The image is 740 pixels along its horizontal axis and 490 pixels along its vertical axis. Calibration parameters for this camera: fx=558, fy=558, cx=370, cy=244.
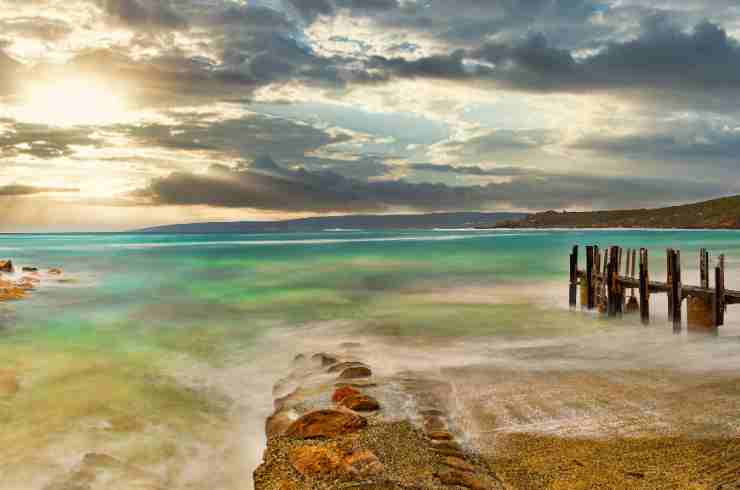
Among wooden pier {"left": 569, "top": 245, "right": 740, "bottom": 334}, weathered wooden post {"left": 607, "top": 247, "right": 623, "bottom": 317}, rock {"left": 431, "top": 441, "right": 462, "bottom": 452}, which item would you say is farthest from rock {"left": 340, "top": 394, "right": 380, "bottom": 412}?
weathered wooden post {"left": 607, "top": 247, "right": 623, "bottom": 317}

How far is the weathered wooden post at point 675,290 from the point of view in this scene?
18406 mm

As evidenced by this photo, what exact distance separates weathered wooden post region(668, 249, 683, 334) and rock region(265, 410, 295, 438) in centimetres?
1386

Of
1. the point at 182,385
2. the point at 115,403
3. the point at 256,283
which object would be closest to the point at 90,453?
the point at 115,403

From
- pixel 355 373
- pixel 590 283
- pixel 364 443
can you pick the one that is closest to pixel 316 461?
pixel 364 443

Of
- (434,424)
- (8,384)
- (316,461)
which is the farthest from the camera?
(8,384)

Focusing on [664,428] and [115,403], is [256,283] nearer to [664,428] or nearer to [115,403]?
[115,403]

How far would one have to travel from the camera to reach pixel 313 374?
44.2 feet

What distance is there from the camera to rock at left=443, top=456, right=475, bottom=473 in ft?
24.1

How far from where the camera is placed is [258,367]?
15078 mm

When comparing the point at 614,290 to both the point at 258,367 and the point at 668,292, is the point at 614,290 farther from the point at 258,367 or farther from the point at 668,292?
the point at 258,367

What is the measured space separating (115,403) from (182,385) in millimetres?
1673

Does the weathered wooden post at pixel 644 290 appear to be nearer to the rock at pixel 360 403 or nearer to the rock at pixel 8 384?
the rock at pixel 360 403

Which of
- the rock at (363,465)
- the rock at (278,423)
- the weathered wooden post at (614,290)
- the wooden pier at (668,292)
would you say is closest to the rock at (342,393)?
the rock at (278,423)

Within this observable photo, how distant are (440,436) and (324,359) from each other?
20.8 ft
